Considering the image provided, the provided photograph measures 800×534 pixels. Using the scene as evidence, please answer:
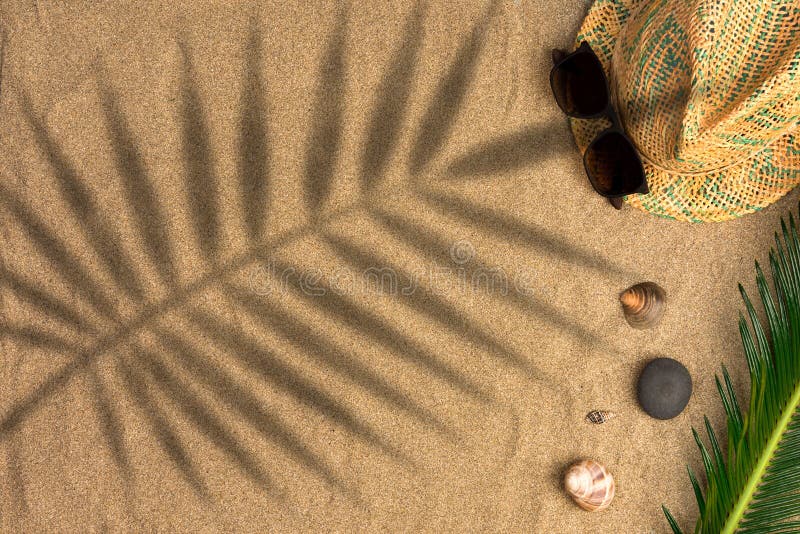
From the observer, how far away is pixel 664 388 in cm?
127

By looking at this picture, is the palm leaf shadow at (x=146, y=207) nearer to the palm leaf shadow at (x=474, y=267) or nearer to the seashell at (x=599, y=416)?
the palm leaf shadow at (x=474, y=267)

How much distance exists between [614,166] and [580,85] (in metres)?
0.19

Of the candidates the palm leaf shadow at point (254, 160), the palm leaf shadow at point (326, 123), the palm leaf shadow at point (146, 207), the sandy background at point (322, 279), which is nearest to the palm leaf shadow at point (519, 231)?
the sandy background at point (322, 279)

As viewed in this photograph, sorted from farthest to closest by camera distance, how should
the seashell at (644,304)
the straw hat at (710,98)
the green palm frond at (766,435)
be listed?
the seashell at (644,304) < the green palm frond at (766,435) < the straw hat at (710,98)

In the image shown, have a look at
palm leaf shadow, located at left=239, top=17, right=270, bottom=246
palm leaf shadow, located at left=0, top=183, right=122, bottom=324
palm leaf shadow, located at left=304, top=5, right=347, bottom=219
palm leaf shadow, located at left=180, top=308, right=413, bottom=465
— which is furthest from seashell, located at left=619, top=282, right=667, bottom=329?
palm leaf shadow, located at left=0, top=183, right=122, bottom=324

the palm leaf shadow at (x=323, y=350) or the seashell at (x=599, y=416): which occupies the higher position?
the palm leaf shadow at (x=323, y=350)

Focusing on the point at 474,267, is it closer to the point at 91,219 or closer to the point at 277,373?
the point at 277,373

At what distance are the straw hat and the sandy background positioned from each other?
0.11 m

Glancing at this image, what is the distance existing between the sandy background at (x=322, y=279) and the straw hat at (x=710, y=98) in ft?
0.38


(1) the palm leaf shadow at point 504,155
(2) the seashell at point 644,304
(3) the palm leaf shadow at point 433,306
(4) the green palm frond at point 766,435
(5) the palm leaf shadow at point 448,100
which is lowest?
(4) the green palm frond at point 766,435

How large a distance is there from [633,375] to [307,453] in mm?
780

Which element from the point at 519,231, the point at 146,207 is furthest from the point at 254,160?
the point at 519,231

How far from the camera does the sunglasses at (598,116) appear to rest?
1154 millimetres

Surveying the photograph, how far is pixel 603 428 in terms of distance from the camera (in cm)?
130
